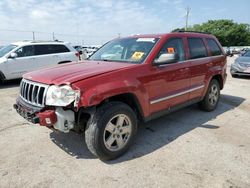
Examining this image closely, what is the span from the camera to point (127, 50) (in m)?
4.55

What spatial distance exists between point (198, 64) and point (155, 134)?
69.2 inches

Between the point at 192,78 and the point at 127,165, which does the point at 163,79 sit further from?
the point at 127,165

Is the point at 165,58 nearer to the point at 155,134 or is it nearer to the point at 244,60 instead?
the point at 155,134

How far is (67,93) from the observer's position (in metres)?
3.18

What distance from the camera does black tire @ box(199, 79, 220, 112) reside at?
5.81m

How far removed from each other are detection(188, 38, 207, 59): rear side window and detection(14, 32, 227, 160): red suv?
2 centimetres

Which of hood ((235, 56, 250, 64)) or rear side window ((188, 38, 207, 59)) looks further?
hood ((235, 56, 250, 64))

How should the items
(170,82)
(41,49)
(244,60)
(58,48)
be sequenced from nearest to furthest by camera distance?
(170,82), (41,49), (58,48), (244,60)

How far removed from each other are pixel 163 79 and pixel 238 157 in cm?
167

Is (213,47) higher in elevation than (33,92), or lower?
higher

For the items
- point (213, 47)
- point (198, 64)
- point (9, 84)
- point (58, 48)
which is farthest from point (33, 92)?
point (58, 48)

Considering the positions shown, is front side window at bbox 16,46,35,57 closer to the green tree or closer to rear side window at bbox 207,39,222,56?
rear side window at bbox 207,39,222,56

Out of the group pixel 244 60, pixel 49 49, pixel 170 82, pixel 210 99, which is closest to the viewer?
pixel 170 82

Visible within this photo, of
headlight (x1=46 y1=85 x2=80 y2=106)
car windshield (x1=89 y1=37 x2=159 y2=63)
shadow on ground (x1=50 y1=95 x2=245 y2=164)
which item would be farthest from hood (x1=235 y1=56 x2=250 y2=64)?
headlight (x1=46 y1=85 x2=80 y2=106)
